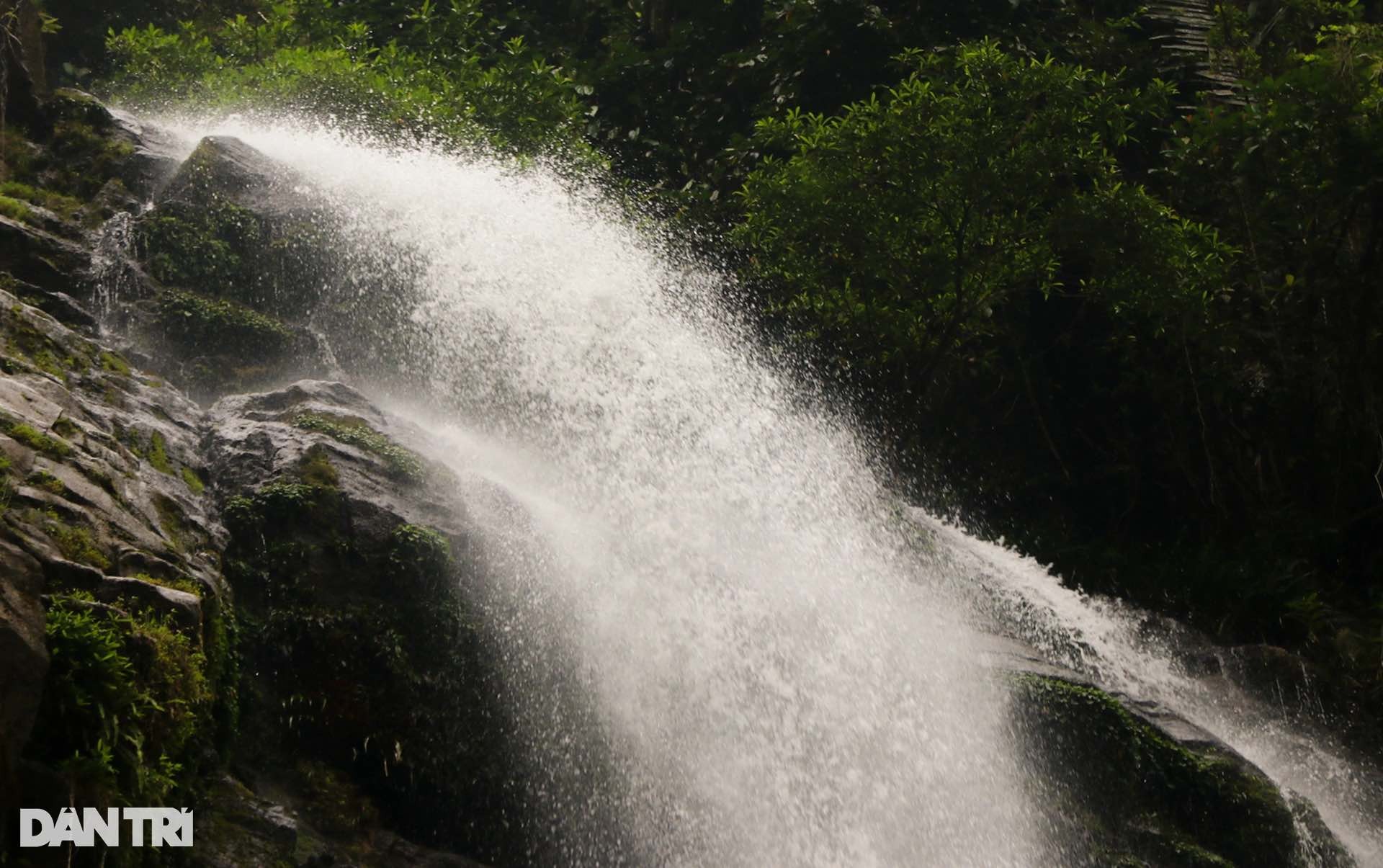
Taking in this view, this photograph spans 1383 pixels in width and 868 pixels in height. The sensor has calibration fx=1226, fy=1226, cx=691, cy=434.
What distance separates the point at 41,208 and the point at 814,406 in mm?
7729

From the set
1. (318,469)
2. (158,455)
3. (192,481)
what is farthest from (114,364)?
(318,469)

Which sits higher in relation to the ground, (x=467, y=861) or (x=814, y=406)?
(x=814, y=406)

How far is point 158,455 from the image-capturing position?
7.33 metres

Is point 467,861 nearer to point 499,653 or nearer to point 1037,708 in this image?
point 499,653

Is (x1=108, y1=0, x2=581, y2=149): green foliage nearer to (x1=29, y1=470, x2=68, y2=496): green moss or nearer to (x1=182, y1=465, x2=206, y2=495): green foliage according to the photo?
(x1=182, y1=465, x2=206, y2=495): green foliage

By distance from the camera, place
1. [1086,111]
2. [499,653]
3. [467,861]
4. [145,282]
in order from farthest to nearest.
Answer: [1086,111] → [145,282] → [499,653] → [467,861]

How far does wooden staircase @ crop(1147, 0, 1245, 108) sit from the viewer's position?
50.6 ft

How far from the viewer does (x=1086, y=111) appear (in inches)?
523

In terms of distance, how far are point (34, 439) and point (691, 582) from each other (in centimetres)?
436

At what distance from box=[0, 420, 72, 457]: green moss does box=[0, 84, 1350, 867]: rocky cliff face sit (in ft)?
0.07

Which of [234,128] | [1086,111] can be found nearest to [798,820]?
[1086,111]

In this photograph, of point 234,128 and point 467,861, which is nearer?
point 467,861

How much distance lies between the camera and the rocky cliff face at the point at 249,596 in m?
5.16

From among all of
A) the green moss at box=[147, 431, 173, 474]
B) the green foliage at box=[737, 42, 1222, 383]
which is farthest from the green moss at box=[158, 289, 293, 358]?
the green foliage at box=[737, 42, 1222, 383]
